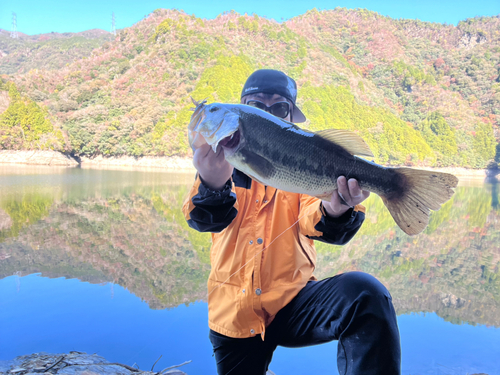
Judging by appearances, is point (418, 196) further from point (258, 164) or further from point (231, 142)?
point (231, 142)

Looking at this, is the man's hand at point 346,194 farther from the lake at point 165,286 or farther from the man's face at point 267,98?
the lake at point 165,286

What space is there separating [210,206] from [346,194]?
3.19 ft

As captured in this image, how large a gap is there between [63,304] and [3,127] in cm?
4712

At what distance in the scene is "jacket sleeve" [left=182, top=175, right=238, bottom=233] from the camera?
227cm

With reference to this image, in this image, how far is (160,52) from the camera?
61531 millimetres

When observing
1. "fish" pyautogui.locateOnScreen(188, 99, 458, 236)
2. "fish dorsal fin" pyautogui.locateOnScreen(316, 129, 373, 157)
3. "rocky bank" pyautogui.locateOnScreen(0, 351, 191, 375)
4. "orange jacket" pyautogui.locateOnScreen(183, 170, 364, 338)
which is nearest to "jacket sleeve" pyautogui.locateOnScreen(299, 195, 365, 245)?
"orange jacket" pyautogui.locateOnScreen(183, 170, 364, 338)

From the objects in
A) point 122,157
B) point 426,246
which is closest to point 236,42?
point 122,157

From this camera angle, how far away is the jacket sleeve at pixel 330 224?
7.50ft

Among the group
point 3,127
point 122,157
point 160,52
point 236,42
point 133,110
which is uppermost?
point 236,42

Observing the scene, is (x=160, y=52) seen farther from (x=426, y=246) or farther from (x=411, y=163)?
(x=426, y=246)

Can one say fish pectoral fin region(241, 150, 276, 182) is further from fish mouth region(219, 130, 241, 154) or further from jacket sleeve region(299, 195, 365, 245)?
jacket sleeve region(299, 195, 365, 245)

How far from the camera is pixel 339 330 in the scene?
2084 millimetres

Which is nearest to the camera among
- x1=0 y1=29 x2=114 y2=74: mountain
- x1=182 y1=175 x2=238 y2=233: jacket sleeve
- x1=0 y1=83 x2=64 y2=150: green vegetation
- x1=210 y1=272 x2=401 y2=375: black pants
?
x1=210 y1=272 x2=401 y2=375: black pants

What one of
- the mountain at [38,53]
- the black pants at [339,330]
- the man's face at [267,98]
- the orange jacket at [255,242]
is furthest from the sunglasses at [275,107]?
the mountain at [38,53]
